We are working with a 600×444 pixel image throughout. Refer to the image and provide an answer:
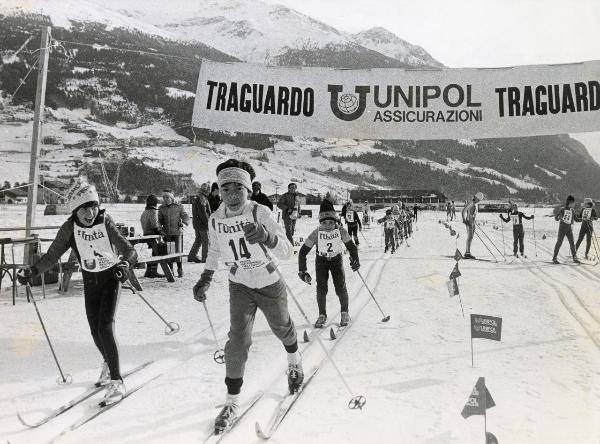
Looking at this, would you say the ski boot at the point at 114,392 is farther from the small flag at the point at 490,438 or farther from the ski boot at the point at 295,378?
the small flag at the point at 490,438

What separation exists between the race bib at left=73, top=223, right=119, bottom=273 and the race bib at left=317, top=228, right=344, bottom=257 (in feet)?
8.21

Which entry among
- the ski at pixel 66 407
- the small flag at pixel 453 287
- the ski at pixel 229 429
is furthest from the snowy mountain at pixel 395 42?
the ski at pixel 66 407

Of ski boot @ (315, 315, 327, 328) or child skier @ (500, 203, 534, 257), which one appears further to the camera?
child skier @ (500, 203, 534, 257)

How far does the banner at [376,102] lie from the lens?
470cm

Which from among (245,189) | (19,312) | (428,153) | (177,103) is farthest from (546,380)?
(428,153)

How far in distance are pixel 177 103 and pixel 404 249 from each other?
8059 cm

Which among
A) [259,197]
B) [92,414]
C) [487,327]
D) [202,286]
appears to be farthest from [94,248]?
[487,327]

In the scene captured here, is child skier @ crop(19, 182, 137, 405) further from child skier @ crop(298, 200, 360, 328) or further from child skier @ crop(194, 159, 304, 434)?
child skier @ crop(298, 200, 360, 328)

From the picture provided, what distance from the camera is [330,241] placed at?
5.32 metres

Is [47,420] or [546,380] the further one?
[546,380]

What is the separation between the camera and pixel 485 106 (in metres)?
4.75

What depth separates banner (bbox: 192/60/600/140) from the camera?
4699 millimetres

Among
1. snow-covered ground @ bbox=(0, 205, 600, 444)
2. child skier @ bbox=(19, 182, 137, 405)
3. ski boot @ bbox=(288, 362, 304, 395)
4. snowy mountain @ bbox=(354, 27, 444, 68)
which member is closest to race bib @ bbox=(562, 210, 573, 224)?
snow-covered ground @ bbox=(0, 205, 600, 444)

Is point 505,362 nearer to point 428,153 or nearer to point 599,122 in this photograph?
point 599,122
